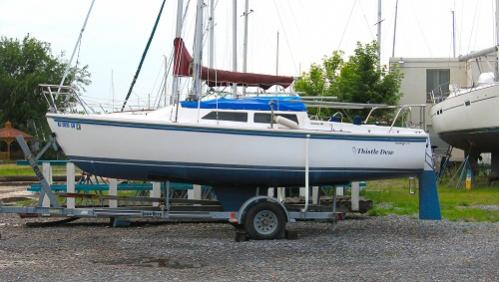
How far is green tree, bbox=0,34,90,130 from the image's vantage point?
62375mm

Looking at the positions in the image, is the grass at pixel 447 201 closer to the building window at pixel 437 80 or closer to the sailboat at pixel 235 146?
the sailboat at pixel 235 146

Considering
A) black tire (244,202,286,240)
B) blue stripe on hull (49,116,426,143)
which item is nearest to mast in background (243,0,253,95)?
blue stripe on hull (49,116,426,143)

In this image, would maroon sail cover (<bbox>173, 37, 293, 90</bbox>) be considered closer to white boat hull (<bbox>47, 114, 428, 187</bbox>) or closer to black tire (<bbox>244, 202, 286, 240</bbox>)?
white boat hull (<bbox>47, 114, 428, 187</bbox>)

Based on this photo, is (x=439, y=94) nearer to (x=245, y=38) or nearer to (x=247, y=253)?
(x=245, y=38)

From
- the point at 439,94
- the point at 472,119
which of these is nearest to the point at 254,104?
the point at 472,119

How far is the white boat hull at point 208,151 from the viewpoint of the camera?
12414 mm

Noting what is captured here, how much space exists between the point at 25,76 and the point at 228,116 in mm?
56838

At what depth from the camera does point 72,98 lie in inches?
532

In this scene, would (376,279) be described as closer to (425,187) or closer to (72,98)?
(425,187)

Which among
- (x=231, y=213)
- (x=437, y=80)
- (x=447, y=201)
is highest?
(x=437, y=80)

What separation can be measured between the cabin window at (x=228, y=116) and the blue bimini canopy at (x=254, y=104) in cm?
10

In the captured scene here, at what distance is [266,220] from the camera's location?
12484 mm

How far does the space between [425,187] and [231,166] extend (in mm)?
3720

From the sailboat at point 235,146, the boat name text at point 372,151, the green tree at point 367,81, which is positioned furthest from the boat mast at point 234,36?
the boat name text at point 372,151
